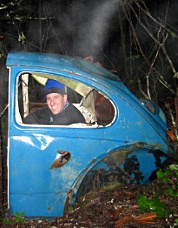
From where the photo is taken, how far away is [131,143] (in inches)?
138

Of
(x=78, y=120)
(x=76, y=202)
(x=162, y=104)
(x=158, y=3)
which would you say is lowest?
(x=76, y=202)

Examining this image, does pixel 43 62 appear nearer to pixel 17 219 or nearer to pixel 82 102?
pixel 82 102

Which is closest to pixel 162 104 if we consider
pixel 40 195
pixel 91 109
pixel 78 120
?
pixel 91 109

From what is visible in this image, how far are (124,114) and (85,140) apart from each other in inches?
21.6

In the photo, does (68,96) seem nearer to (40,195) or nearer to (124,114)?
(124,114)

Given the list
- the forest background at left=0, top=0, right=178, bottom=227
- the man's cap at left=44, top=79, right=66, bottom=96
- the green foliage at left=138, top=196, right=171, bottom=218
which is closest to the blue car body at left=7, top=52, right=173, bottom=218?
the man's cap at left=44, top=79, right=66, bottom=96

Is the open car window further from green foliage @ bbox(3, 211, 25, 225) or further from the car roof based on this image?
green foliage @ bbox(3, 211, 25, 225)

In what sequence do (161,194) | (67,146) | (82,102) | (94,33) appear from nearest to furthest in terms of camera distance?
(67,146) → (161,194) → (82,102) → (94,33)

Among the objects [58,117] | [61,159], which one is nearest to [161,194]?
[61,159]

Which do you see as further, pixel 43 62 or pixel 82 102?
pixel 82 102

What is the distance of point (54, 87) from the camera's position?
3836 mm

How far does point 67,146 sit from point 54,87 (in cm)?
87

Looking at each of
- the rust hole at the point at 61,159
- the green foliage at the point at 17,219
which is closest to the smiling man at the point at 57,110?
the rust hole at the point at 61,159

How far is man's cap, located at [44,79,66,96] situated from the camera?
3785mm
